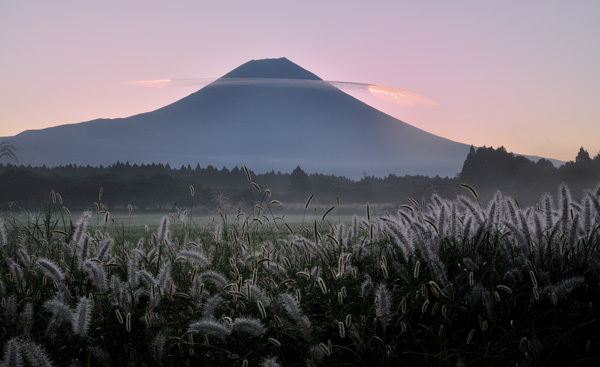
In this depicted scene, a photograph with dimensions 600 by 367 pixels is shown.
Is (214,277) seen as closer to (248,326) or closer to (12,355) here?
(248,326)

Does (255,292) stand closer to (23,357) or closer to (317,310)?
(317,310)

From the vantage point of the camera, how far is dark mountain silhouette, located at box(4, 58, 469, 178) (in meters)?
111

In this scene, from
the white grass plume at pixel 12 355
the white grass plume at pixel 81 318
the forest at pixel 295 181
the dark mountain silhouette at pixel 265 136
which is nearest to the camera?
the white grass plume at pixel 12 355

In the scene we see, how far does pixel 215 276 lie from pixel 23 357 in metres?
1.01

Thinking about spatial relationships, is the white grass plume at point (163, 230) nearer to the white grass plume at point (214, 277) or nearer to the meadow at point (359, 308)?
the meadow at point (359, 308)

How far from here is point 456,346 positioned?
260cm

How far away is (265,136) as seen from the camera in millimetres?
126188

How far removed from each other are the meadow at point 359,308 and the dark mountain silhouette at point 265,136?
330 ft

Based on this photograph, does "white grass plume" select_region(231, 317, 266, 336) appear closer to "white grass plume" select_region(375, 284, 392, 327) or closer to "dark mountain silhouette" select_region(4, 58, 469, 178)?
"white grass plume" select_region(375, 284, 392, 327)

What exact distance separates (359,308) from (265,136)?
4893 inches

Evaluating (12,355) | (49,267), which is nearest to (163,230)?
(49,267)

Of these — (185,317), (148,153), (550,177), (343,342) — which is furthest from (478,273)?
(148,153)

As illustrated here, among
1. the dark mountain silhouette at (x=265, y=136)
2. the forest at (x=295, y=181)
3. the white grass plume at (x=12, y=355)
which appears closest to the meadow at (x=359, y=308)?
the white grass plume at (x=12, y=355)

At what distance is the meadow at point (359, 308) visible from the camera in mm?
2457
